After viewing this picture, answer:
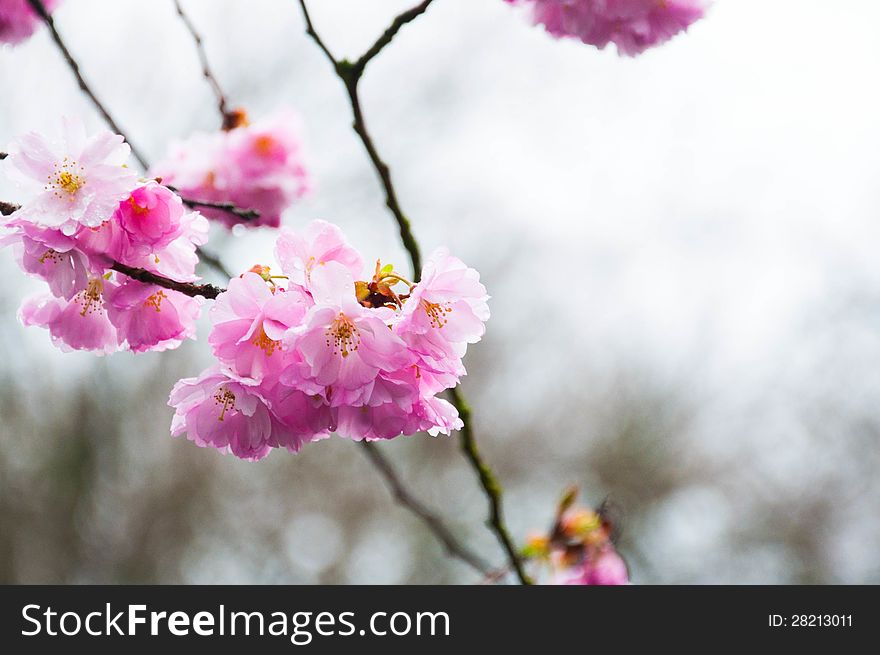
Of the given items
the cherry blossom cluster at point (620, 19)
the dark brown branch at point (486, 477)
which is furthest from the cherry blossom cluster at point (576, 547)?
the cherry blossom cluster at point (620, 19)

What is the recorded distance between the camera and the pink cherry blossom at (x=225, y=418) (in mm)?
761

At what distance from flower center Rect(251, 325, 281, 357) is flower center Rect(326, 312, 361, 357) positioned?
0.27ft

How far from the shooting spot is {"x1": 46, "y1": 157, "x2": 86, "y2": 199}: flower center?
706mm

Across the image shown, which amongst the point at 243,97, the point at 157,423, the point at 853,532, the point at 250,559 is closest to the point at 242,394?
the point at 243,97

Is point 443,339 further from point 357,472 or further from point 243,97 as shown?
point 357,472

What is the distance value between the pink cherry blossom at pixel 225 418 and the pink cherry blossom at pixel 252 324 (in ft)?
0.07

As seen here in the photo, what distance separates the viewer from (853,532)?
8852 mm

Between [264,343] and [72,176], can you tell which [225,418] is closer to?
Result: [264,343]

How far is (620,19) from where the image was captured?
1033mm

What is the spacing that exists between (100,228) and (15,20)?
3.08ft

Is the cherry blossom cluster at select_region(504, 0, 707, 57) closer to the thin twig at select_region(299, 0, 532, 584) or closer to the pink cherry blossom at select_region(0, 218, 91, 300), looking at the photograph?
the thin twig at select_region(299, 0, 532, 584)

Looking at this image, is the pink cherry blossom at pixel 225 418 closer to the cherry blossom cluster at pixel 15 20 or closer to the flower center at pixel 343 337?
the flower center at pixel 343 337

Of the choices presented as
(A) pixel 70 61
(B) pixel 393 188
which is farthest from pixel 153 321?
(A) pixel 70 61

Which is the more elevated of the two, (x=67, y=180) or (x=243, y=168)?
(x=243, y=168)
